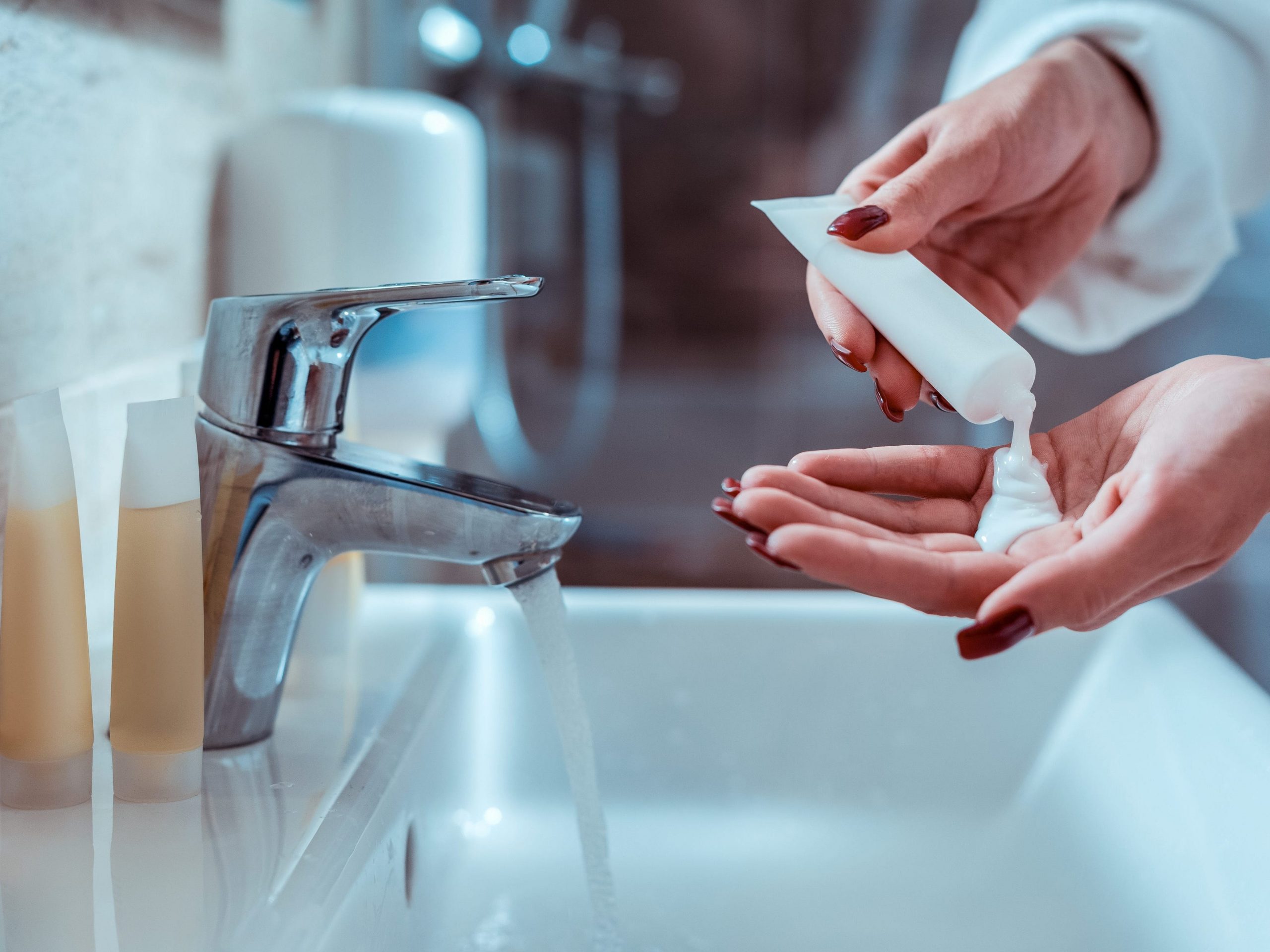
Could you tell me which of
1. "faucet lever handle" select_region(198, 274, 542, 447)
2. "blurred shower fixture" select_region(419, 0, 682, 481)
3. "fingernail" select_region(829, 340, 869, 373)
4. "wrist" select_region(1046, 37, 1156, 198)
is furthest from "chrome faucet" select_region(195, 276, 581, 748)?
"blurred shower fixture" select_region(419, 0, 682, 481)

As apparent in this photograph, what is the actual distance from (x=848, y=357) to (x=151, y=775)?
0.87 feet

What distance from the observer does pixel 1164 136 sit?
54 cm

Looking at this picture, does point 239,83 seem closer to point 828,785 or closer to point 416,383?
point 416,383

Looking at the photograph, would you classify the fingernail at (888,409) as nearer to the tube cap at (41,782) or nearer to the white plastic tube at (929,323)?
the white plastic tube at (929,323)

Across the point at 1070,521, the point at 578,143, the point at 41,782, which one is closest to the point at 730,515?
the point at 1070,521

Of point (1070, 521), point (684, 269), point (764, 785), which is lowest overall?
point (764, 785)

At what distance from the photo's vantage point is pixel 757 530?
0.28 m

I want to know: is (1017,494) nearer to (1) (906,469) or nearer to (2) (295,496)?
(1) (906,469)

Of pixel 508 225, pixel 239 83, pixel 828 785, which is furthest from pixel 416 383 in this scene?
pixel 508 225

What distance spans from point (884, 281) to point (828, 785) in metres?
0.29

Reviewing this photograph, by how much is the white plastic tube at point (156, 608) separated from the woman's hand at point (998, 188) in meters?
0.22

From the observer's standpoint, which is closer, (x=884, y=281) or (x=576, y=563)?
(x=884, y=281)

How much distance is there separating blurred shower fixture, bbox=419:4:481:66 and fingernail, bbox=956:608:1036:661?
3.23ft

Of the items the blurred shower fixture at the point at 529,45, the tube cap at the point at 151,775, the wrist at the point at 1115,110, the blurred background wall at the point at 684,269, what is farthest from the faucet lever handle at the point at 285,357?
the blurred shower fixture at the point at 529,45
